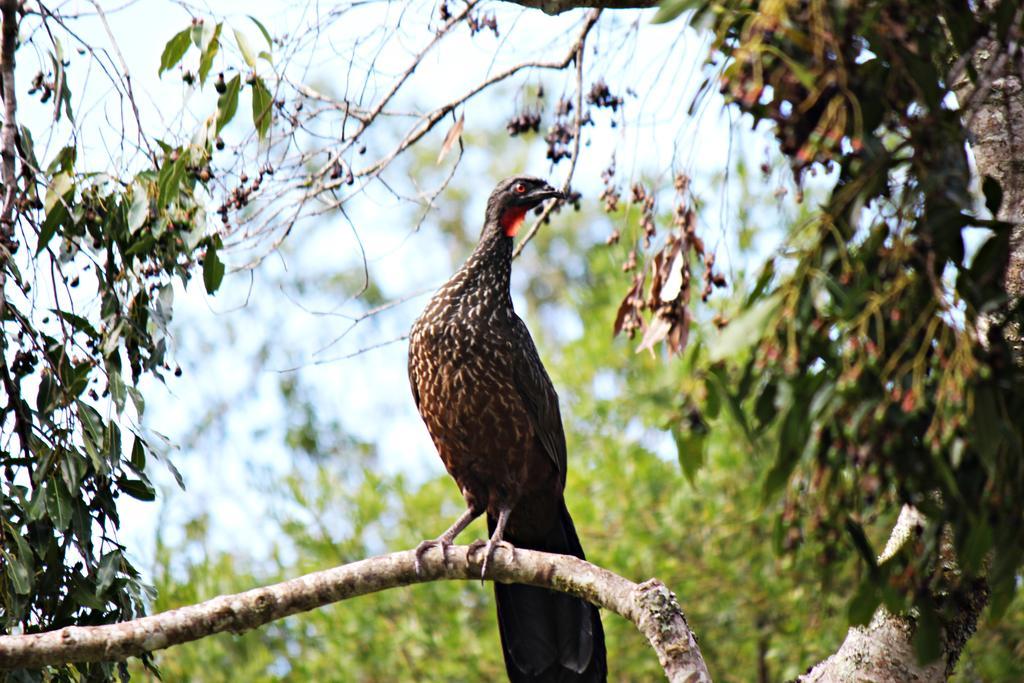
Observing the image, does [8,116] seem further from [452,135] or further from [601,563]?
[601,563]

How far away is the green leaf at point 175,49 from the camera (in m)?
3.11

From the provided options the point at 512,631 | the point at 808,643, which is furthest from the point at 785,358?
the point at 808,643

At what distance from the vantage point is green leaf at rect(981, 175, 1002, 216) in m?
1.97

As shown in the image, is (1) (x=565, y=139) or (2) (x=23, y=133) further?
(1) (x=565, y=139)

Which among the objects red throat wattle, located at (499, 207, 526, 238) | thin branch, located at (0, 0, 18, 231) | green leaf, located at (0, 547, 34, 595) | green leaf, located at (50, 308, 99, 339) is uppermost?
red throat wattle, located at (499, 207, 526, 238)

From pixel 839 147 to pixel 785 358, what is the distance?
0.32 m

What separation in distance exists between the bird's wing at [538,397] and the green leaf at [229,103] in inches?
54.4

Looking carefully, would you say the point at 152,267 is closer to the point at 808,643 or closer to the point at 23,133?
the point at 23,133

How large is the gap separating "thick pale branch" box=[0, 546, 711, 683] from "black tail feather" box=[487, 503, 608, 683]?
70 centimetres

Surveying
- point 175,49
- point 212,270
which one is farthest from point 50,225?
point 175,49

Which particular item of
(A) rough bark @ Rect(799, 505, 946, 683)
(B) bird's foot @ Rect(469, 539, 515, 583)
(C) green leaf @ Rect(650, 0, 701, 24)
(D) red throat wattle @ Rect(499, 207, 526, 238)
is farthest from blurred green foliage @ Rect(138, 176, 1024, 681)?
(C) green leaf @ Rect(650, 0, 701, 24)

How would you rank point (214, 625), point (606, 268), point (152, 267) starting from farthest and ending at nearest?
point (606, 268) < point (152, 267) < point (214, 625)

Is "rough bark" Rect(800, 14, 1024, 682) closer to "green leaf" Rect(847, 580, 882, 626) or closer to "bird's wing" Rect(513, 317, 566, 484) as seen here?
"green leaf" Rect(847, 580, 882, 626)

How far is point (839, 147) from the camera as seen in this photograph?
5.54 ft
